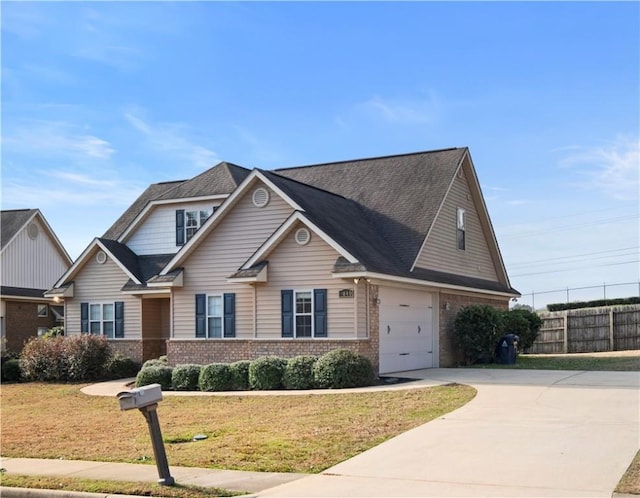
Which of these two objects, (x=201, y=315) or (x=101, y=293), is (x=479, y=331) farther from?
(x=101, y=293)

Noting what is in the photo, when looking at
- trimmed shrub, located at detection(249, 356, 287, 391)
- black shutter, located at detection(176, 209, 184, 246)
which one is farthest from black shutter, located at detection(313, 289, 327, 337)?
black shutter, located at detection(176, 209, 184, 246)

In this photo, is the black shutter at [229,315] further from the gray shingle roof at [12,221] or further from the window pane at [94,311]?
the gray shingle roof at [12,221]

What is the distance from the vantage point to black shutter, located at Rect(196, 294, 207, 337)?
23938 millimetres

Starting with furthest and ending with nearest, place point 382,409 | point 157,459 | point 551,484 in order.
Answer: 1. point 382,409
2. point 157,459
3. point 551,484

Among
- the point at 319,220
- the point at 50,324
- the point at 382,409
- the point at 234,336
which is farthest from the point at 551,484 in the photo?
the point at 50,324

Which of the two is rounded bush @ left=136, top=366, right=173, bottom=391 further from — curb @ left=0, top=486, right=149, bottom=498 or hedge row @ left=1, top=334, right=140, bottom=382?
curb @ left=0, top=486, right=149, bottom=498

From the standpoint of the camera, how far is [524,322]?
90.1ft

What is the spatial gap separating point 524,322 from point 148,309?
549 inches

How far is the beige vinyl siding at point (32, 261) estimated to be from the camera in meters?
35.6

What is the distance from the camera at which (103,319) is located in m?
28.8

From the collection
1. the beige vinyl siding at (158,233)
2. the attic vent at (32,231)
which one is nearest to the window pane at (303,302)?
the beige vinyl siding at (158,233)

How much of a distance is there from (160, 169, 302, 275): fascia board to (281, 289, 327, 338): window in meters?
2.59

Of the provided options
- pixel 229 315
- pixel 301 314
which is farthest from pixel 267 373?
pixel 229 315

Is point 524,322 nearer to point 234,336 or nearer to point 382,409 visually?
point 234,336
